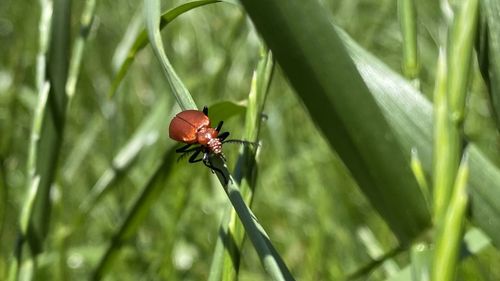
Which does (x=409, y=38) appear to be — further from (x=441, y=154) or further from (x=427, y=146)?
(x=441, y=154)

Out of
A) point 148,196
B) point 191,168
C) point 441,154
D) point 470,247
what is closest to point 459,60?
point 441,154

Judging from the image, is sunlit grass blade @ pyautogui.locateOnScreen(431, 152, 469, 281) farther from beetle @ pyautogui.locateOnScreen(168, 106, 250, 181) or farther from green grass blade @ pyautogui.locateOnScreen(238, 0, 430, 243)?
beetle @ pyautogui.locateOnScreen(168, 106, 250, 181)

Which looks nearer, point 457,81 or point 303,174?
point 457,81

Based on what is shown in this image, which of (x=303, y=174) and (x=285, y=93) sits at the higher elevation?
(x=285, y=93)

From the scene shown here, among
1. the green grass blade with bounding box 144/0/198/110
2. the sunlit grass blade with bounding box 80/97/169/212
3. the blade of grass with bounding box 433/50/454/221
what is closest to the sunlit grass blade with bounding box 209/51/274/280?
the green grass blade with bounding box 144/0/198/110

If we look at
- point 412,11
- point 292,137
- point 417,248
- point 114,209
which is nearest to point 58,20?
point 412,11

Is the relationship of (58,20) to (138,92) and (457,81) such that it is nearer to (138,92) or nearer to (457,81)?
(457,81)

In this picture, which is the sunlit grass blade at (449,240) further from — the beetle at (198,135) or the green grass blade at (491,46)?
the beetle at (198,135)
